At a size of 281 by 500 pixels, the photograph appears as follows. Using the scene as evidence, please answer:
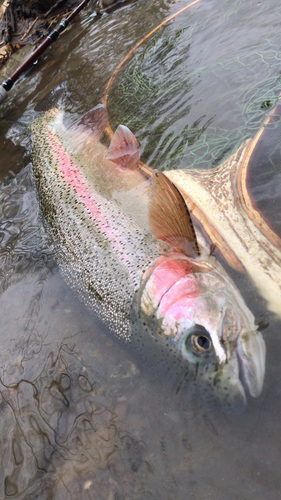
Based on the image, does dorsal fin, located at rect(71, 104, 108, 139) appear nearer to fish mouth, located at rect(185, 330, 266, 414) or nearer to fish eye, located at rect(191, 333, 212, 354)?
fish eye, located at rect(191, 333, 212, 354)

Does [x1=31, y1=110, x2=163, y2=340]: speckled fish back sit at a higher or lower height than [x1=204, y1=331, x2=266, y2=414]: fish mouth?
higher

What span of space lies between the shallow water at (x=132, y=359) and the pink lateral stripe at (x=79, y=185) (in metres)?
0.52

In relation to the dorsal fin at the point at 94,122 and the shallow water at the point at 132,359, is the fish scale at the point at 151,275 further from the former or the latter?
the dorsal fin at the point at 94,122

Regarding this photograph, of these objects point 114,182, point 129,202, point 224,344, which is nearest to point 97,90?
point 114,182

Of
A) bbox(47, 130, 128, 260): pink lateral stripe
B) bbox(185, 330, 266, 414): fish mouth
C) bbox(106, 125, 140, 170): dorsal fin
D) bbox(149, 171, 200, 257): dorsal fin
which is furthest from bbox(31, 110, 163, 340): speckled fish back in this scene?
bbox(185, 330, 266, 414): fish mouth

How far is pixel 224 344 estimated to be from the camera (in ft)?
6.68

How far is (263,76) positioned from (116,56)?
2887 mm

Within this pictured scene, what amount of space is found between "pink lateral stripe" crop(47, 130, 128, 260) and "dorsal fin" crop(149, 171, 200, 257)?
420mm

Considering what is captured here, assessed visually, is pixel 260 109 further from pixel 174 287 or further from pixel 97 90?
pixel 97 90

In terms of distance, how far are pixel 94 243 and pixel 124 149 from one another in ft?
4.06

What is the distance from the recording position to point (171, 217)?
2.57 meters

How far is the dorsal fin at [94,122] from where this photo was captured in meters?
4.17

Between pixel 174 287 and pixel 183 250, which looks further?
pixel 183 250

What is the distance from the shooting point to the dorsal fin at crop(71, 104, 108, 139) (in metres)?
4.17
